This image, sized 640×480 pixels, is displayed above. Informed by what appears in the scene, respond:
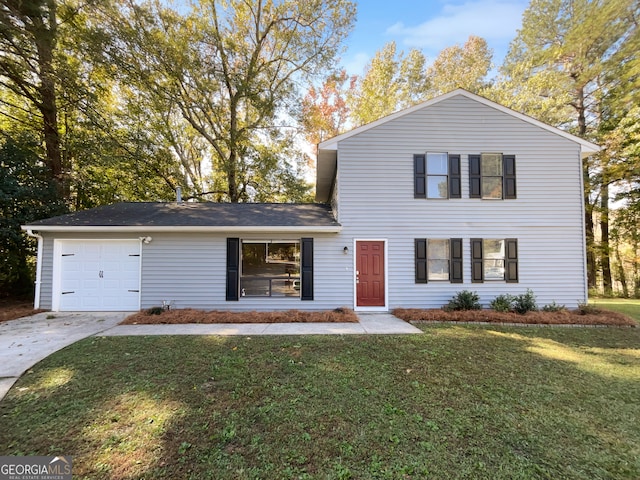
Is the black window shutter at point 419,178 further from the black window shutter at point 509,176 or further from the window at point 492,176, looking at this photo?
the black window shutter at point 509,176

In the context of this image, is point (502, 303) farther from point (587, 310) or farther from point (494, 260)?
point (587, 310)

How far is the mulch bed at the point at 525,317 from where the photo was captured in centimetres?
713

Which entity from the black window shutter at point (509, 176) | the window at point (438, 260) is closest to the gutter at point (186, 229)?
the window at point (438, 260)

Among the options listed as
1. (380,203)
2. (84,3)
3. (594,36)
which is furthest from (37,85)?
(594,36)

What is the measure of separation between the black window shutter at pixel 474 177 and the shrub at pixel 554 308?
146 inches

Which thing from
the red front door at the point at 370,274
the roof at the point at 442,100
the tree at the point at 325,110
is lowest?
the red front door at the point at 370,274

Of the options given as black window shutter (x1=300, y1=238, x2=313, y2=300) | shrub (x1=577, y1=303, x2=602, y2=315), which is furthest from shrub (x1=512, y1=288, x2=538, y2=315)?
black window shutter (x1=300, y1=238, x2=313, y2=300)

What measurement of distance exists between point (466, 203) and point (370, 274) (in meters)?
3.61

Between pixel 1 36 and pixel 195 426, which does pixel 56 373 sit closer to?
pixel 195 426

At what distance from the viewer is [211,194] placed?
58.5 ft

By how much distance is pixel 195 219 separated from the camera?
8828 mm

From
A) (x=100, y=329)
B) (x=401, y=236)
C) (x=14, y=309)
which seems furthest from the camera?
(x=401, y=236)

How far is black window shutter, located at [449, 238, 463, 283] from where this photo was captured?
843cm

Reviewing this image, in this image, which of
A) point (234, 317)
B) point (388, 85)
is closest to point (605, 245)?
point (388, 85)
